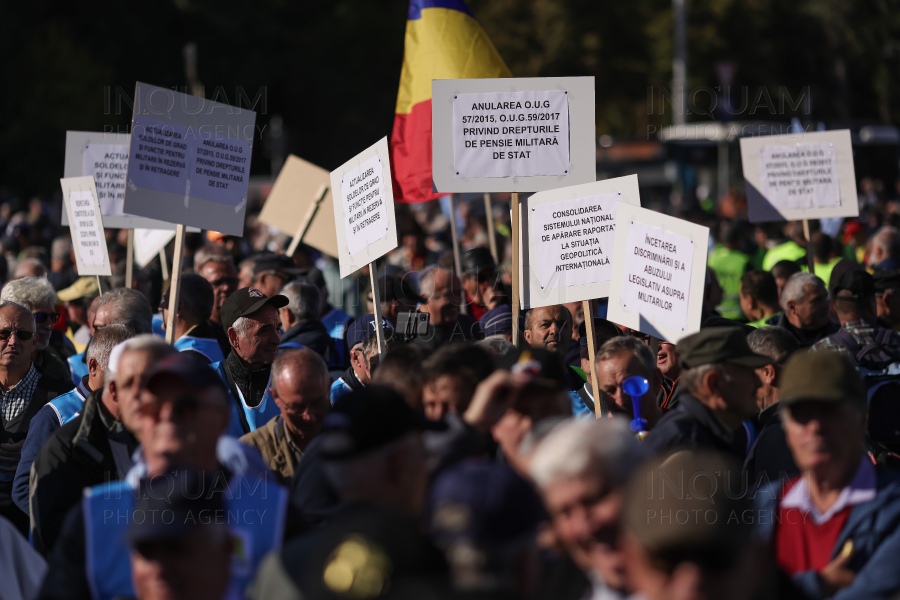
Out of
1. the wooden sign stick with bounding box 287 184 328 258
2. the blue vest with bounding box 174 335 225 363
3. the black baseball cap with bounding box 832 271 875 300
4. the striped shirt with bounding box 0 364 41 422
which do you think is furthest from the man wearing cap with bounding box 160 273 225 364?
the black baseball cap with bounding box 832 271 875 300

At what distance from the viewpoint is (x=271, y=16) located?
148 feet

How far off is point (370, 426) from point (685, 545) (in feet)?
3.34

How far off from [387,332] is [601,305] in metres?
2.27

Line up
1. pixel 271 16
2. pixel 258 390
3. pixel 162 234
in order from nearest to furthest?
pixel 258 390 < pixel 162 234 < pixel 271 16

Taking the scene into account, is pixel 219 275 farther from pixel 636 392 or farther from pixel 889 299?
pixel 889 299

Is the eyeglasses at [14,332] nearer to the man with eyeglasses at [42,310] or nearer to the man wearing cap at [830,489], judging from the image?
the man with eyeglasses at [42,310]

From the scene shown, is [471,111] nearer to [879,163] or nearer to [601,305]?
[601,305]

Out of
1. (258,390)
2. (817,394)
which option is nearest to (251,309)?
(258,390)

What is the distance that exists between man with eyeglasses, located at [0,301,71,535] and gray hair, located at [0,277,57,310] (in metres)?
0.82

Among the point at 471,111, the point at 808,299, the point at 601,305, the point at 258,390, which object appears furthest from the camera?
the point at 601,305

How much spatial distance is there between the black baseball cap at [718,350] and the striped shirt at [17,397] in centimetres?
347

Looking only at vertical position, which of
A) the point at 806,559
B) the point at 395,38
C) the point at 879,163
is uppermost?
the point at 395,38

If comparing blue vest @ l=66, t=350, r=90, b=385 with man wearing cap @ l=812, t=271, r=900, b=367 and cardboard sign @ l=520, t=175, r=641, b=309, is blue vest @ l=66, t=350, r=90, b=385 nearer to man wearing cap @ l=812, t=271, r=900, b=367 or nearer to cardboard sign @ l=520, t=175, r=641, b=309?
cardboard sign @ l=520, t=175, r=641, b=309

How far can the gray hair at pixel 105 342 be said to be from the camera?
508 cm
